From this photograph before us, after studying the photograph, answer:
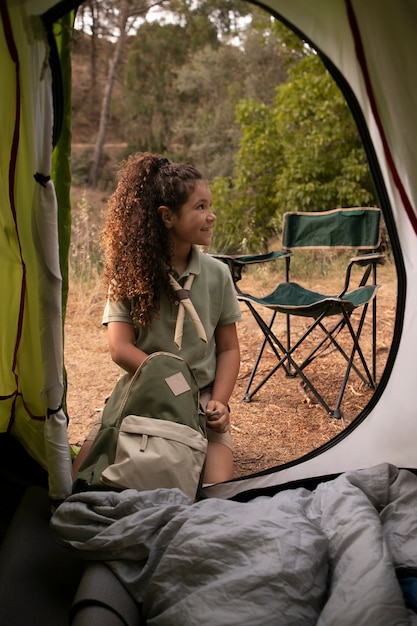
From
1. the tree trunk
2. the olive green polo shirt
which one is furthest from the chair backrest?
the tree trunk

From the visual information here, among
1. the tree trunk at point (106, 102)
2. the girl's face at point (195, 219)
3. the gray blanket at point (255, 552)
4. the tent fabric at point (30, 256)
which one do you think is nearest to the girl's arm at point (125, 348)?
the tent fabric at point (30, 256)

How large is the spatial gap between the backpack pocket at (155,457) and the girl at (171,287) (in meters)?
0.21

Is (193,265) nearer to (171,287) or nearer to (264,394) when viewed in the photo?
(171,287)

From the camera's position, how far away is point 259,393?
328cm

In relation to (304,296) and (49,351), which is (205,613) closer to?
A: (49,351)

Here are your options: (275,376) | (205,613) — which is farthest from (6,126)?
(275,376)

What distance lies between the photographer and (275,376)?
3.47 metres

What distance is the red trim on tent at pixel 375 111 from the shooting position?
1613 mm

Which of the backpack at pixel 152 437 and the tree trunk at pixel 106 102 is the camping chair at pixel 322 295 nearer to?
the backpack at pixel 152 437

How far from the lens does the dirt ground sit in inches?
109

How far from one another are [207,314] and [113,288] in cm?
30

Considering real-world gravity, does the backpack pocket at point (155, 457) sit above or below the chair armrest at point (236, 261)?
below

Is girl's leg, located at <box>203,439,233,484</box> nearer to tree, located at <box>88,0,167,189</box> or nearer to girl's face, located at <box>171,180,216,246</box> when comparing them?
girl's face, located at <box>171,180,216,246</box>

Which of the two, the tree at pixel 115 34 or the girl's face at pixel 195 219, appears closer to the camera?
the girl's face at pixel 195 219
